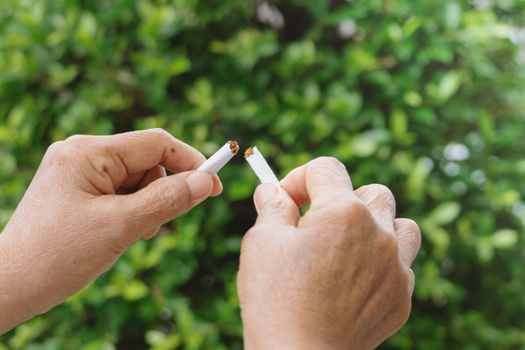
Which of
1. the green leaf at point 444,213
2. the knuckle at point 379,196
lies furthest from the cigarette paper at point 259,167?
the green leaf at point 444,213

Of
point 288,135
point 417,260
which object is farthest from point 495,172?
point 288,135

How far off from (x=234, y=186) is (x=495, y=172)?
28.2 inches

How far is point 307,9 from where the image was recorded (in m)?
1.98

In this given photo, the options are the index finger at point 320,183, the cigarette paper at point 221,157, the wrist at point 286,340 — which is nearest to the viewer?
the wrist at point 286,340

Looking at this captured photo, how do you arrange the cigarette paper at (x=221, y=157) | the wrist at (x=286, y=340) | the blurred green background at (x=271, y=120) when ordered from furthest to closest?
the blurred green background at (x=271, y=120), the cigarette paper at (x=221, y=157), the wrist at (x=286, y=340)

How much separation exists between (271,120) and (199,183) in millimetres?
766

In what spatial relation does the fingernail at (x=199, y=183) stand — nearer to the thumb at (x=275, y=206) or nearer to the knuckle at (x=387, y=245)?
the thumb at (x=275, y=206)

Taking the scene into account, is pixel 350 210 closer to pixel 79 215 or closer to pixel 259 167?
pixel 259 167

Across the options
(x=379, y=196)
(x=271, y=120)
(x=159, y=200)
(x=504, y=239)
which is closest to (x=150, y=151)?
(x=159, y=200)

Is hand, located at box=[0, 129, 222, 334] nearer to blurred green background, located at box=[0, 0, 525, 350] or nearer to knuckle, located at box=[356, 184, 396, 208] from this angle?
knuckle, located at box=[356, 184, 396, 208]

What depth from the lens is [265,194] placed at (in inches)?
39.3

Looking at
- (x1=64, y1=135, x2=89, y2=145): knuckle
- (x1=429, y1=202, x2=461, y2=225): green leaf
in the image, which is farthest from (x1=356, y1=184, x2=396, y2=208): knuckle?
(x1=429, y1=202, x2=461, y2=225): green leaf

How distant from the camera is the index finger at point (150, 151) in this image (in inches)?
44.7

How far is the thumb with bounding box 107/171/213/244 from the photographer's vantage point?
1.08m
